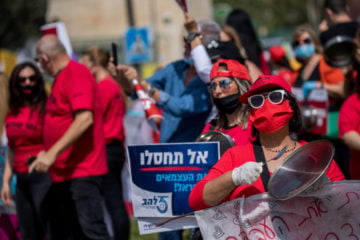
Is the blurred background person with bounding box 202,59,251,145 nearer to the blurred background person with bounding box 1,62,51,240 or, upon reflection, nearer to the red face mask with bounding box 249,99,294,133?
the red face mask with bounding box 249,99,294,133

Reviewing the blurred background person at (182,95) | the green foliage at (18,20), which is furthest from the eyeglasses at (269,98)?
the green foliage at (18,20)

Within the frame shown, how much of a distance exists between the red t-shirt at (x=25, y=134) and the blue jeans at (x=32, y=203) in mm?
108

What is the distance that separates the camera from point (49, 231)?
6.68 metres

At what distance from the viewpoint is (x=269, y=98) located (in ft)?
13.3


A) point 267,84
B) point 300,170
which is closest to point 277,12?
point 267,84

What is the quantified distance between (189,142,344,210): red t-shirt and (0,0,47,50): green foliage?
27016mm

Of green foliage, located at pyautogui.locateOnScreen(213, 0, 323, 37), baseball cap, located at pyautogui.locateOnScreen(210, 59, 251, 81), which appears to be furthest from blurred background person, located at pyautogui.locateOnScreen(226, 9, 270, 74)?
green foliage, located at pyautogui.locateOnScreen(213, 0, 323, 37)

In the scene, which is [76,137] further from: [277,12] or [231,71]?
[277,12]

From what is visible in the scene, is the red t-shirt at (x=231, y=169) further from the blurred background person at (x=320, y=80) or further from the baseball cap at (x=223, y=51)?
the blurred background person at (x=320, y=80)

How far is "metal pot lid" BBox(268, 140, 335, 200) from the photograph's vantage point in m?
3.69

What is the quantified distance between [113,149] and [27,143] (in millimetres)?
1139

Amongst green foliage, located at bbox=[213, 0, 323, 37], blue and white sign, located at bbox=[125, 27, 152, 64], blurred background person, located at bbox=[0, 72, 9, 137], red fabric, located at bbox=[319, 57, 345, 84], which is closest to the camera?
blurred background person, located at bbox=[0, 72, 9, 137]

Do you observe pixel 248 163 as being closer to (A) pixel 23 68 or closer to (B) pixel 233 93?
(B) pixel 233 93

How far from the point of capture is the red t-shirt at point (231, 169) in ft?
12.9
